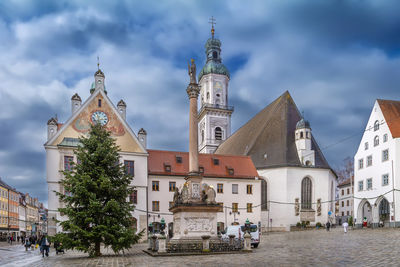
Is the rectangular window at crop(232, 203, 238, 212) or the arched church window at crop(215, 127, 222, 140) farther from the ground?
the arched church window at crop(215, 127, 222, 140)

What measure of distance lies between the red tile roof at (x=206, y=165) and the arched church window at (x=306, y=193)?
6.51 meters

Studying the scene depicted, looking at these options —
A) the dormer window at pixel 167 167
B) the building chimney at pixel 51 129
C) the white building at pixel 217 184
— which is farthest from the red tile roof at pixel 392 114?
the building chimney at pixel 51 129

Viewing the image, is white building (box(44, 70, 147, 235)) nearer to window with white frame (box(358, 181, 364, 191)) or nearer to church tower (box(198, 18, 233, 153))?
window with white frame (box(358, 181, 364, 191))

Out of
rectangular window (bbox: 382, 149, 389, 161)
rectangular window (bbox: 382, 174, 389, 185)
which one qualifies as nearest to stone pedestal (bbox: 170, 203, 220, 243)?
rectangular window (bbox: 382, 174, 389, 185)

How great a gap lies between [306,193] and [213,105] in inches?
1473

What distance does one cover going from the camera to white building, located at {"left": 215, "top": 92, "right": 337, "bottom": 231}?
48312mm

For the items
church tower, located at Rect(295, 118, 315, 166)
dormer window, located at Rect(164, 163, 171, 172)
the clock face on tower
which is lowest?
dormer window, located at Rect(164, 163, 171, 172)

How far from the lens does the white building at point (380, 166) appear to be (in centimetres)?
3941

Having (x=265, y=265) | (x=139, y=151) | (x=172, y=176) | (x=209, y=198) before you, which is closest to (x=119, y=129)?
(x=139, y=151)

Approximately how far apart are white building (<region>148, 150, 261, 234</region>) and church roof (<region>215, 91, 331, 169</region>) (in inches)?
152

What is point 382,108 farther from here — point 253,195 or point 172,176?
point 172,176

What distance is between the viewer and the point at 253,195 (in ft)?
153

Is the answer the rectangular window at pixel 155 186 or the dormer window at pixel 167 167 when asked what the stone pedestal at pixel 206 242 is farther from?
the dormer window at pixel 167 167

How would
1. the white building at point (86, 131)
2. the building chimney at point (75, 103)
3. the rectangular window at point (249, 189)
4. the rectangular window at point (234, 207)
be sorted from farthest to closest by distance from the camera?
the rectangular window at point (249, 189)
the rectangular window at point (234, 207)
the building chimney at point (75, 103)
the white building at point (86, 131)
